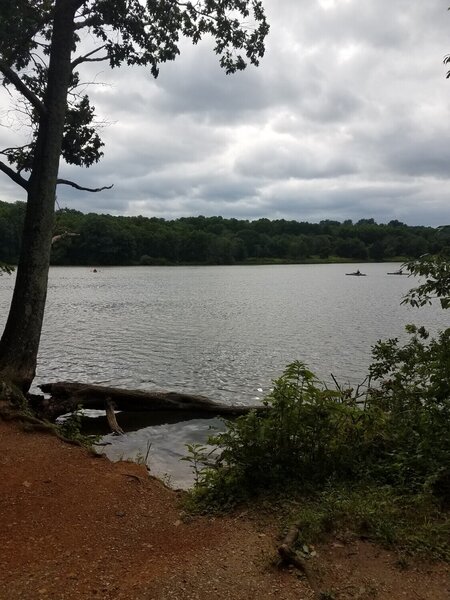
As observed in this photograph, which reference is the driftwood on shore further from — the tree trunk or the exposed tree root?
the exposed tree root

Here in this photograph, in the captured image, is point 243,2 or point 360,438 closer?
point 360,438

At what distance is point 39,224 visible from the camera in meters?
10.2

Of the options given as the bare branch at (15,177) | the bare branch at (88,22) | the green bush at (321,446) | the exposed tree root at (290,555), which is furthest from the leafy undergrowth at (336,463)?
the bare branch at (88,22)

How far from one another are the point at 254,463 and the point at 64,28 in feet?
31.0

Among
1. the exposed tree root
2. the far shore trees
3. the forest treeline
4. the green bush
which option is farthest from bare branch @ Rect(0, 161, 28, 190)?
the forest treeline

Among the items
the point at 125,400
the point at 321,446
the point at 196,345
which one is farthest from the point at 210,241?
the point at 321,446

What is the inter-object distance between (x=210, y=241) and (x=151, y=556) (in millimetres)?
127629

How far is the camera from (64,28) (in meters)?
10.4

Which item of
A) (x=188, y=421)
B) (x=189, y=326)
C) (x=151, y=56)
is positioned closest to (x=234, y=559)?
(x=188, y=421)

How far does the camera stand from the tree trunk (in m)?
10.2

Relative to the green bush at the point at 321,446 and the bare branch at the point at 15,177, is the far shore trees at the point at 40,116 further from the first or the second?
the green bush at the point at 321,446

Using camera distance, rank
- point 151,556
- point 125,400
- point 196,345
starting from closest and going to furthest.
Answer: point 151,556 → point 125,400 → point 196,345

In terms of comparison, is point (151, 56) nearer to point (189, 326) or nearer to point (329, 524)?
point (329, 524)

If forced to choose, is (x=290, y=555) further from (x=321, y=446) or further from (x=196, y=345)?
(x=196, y=345)
